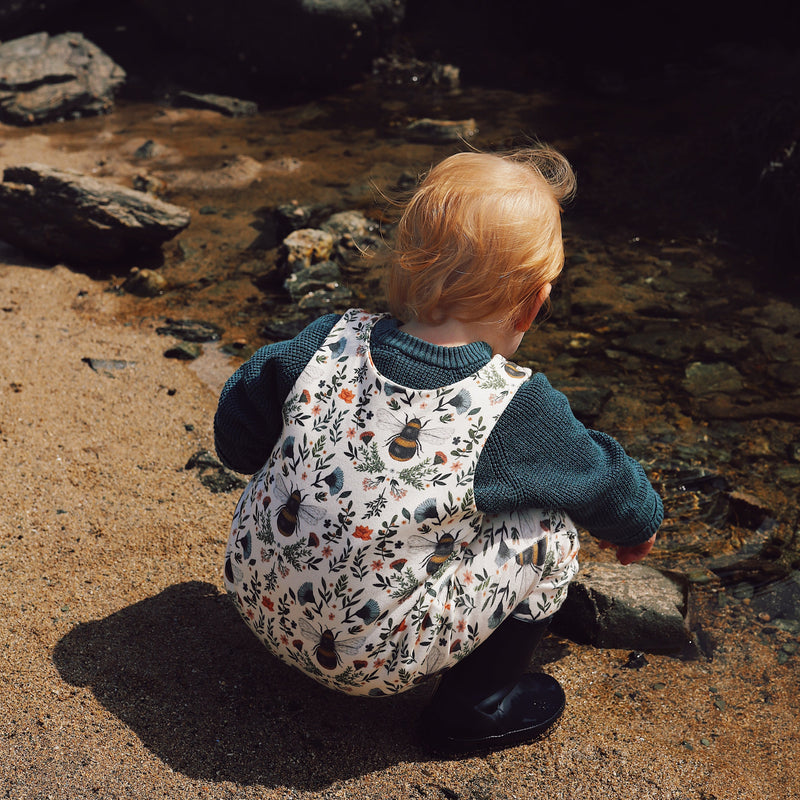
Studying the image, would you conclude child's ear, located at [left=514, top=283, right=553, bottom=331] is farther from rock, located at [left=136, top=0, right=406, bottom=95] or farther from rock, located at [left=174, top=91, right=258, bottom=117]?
rock, located at [left=136, top=0, right=406, bottom=95]

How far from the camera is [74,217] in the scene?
405 centimetres

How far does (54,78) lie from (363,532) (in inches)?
250

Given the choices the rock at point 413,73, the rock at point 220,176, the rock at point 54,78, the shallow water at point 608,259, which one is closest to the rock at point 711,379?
the shallow water at point 608,259

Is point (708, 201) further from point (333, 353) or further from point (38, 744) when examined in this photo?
point (38, 744)

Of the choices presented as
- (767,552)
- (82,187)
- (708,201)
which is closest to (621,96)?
(708,201)

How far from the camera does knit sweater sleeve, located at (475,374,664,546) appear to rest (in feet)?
5.19

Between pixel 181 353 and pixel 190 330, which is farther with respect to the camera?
pixel 190 330

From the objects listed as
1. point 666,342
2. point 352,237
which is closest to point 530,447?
point 666,342

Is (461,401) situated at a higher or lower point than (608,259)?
higher

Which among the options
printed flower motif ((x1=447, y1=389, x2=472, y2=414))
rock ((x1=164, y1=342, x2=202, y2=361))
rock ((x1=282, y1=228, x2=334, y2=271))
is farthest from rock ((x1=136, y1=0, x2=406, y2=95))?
printed flower motif ((x1=447, y1=389, x2=472, y2=414))

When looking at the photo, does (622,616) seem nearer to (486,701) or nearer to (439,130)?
(486,701)

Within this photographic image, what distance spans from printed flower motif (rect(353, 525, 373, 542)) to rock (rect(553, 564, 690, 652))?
2.98 ft

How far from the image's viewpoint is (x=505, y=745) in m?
1.88

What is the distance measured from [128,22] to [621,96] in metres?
4.37
